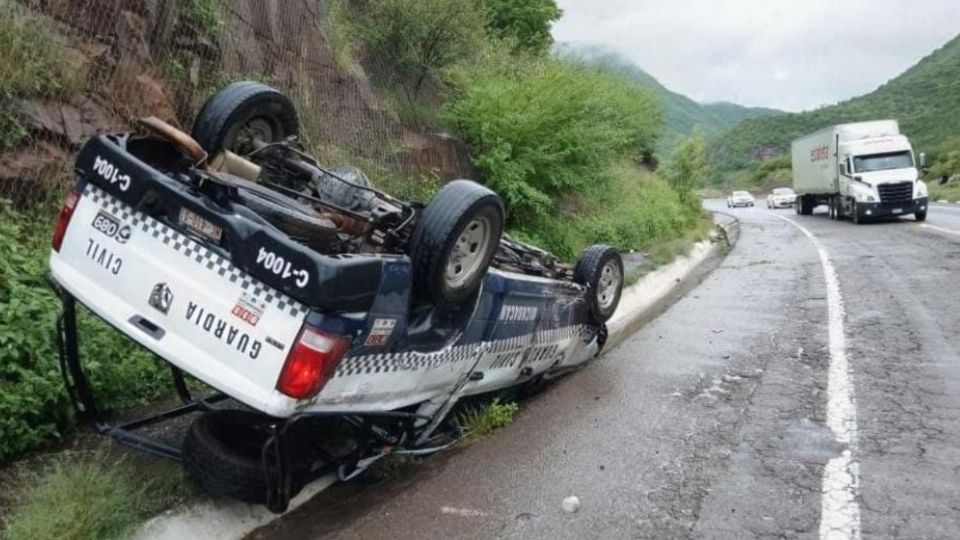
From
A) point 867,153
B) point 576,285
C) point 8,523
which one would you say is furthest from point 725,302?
point 867,153

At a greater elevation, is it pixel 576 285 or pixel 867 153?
pixel 867 153

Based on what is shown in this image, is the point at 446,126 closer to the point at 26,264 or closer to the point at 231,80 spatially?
the point at 231,80

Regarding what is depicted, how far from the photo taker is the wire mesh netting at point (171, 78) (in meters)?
5.85

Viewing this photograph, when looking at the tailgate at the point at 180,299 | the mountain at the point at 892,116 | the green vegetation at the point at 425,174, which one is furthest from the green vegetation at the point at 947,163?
the tailgate at the point at 180,299

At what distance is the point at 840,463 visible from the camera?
173 inches

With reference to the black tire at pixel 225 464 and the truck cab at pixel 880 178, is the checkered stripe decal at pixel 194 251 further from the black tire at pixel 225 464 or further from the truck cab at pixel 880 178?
the truck cab at pixel 880 178

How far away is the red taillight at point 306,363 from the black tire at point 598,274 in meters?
3.48

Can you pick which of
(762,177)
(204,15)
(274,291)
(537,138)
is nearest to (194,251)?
(274,291)

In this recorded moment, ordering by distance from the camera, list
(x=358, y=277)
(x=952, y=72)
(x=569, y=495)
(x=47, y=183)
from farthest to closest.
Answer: (x=952, y=72), (x=47, y=183), (x=569, y=495), (x=358, y=277)

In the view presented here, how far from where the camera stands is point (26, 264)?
4.90m

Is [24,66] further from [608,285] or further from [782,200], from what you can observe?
[782,200]

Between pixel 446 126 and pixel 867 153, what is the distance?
54.6 feet

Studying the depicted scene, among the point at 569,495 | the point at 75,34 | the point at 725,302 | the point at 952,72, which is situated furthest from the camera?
the point at 952,72

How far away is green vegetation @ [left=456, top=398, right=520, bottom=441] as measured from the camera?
522cm
